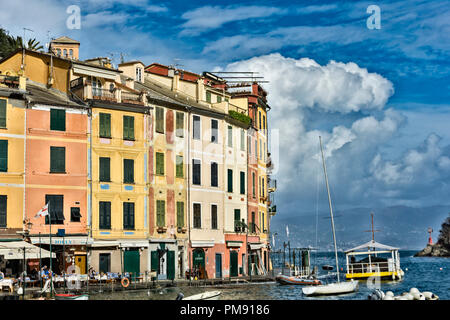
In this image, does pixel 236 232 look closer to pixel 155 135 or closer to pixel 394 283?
pixel 155 135

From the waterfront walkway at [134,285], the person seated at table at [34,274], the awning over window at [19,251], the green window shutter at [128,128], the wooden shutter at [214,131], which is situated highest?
the wooden shutter at [214,131]

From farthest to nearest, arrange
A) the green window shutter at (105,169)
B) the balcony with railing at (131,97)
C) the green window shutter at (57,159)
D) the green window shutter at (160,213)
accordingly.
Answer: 1. the green window shutter at (160,213)
2. the balcony with railing at (131,97)
3. the green window shutter at (105,169)
4. the green window shutter at (57,159)

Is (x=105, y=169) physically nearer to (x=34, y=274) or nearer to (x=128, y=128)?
(x=128, y=128)

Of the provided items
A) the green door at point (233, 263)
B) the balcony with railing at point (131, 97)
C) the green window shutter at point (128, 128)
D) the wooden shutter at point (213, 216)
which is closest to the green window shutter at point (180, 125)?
the balcony with railing at point (131, 97)

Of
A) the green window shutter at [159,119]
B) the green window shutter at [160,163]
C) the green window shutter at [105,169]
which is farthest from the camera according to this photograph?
the green window shutter at [159,119]

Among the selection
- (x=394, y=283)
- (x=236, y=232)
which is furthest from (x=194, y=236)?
(x=394, y=283)

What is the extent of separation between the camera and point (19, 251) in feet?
134

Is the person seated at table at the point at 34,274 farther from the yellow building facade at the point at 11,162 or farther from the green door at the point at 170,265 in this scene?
the green door at the point at 170,265

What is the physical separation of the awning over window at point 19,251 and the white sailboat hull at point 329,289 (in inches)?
745

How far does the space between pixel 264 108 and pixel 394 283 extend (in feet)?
75.9

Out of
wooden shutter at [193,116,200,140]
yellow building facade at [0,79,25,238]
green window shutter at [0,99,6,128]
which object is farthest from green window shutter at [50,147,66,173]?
wooden shutter at [193,116,200,140]

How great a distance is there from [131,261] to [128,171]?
6787mm

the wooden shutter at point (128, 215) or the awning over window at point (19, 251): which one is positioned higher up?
the wooden shutter at point (128, 215)

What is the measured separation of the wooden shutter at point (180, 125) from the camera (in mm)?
54812
